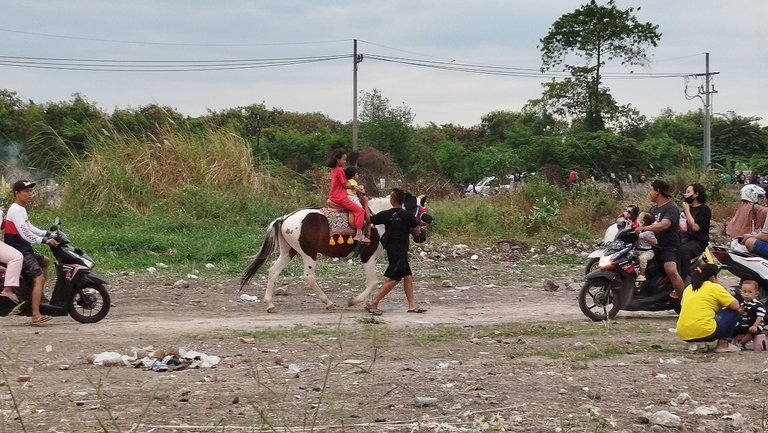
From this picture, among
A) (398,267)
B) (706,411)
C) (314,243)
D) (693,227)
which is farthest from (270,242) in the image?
(706,411)

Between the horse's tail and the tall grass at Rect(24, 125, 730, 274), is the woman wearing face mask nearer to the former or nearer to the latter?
the horse's tail

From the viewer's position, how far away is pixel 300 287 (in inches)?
558

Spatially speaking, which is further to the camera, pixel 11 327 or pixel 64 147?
pixel 64 147

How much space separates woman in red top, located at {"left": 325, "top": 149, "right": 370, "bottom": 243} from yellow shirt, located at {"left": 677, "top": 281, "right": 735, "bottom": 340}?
454 cm

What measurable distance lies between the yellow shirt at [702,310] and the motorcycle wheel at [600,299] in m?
2.11

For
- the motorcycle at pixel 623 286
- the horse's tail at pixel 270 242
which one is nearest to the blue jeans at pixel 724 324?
the motorcycle at pixel 623 286

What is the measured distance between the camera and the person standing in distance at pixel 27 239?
10164 millimetres

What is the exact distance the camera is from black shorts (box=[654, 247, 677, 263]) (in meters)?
11.3

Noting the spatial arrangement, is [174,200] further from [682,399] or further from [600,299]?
[682,399]

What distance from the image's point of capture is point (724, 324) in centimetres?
891

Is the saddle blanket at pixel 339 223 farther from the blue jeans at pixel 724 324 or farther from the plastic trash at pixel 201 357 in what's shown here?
the blue jeans at pixel 724 324

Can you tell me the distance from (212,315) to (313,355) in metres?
3.56

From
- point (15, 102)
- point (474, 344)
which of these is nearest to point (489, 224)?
point (474, 344)

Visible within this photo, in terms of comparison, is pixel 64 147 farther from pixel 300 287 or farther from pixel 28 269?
pixel 28 269
